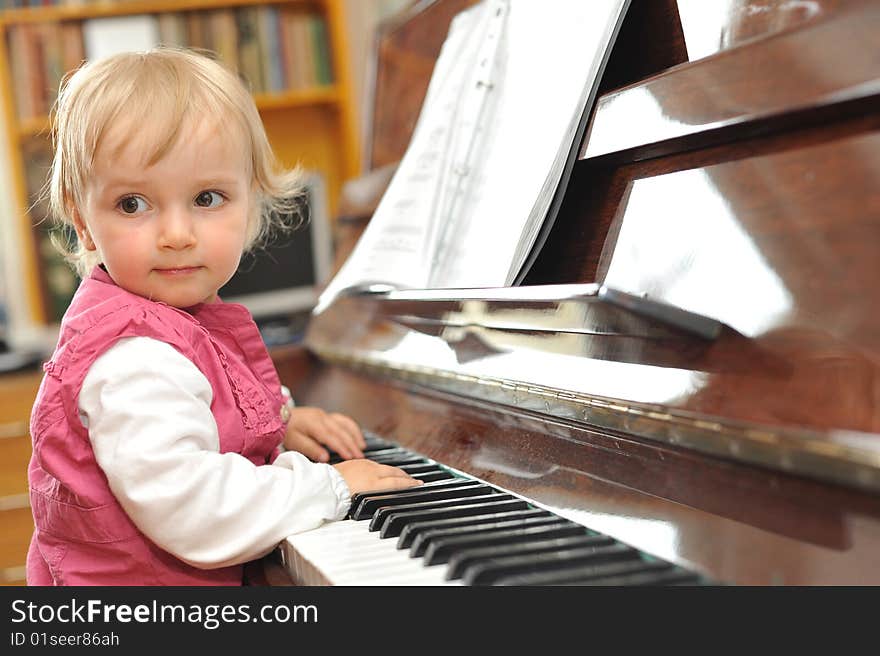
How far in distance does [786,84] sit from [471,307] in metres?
0.36

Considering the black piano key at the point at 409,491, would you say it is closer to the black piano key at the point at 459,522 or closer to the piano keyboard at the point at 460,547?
the piano keyboard at the point at 460,547

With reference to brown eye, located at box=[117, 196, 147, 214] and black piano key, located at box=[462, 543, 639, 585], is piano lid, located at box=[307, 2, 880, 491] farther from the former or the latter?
brown eye, located at box=[117, 196, 147, 214]

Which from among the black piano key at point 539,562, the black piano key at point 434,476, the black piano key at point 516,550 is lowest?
the black piano key at point 434,476

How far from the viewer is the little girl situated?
83cm

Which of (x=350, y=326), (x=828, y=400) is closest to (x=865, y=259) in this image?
(x=828, y=400)

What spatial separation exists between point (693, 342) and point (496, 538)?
8.7 inches

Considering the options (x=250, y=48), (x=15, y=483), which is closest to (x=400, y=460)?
(x=15, y=483)

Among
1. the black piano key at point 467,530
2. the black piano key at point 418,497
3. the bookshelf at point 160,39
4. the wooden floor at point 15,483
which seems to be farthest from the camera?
the bookshelf at point 160,39

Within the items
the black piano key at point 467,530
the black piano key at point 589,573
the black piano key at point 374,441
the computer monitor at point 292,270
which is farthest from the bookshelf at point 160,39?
the black piano key at point 589,573

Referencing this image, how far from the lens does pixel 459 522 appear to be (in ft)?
2.55

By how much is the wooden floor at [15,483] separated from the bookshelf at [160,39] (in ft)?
2.49

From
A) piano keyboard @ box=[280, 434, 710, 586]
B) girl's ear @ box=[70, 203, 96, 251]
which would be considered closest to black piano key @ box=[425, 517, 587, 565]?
piano keyboard @ box=[280, 434, 710, 586]

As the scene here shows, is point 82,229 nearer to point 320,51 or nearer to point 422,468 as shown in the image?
point 422,468

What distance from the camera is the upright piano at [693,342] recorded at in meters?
0.63
